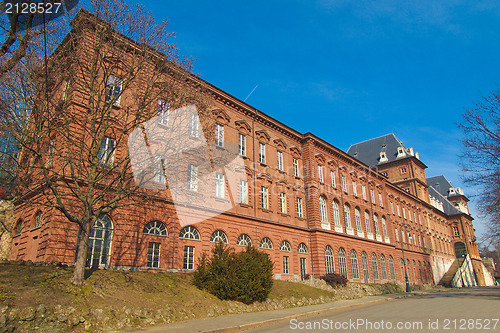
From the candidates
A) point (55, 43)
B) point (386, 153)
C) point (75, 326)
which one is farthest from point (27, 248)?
point (386, 153)

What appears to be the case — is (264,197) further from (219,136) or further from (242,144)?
(219,136)

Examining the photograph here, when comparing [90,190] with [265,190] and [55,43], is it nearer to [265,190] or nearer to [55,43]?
[55,43]

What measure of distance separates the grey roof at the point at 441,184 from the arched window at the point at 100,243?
9339cm

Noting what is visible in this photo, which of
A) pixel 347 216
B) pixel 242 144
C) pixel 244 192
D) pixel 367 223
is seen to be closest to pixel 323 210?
pixel 347 216

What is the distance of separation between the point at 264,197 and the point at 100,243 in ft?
49.7

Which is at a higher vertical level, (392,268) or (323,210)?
(323,210)

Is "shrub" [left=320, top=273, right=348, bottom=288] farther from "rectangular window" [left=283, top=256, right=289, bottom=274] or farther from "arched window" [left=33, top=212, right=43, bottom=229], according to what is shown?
"arched window" [left=33, top=212, right=43, bottom=229]

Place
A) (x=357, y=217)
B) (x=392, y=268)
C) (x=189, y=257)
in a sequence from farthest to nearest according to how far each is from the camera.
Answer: (x=392, y=268)
(x=357, y=217)
(x=189, y=257)

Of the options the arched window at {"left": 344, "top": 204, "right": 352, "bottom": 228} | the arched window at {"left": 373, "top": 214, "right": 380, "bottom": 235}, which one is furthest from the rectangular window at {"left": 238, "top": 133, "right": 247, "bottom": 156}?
the arched window at {"left": 373, "top": 214, "right": 380, "bottom": 235}

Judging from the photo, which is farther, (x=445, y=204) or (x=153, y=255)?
(x=445, y=204)

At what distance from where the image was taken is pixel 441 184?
9256cm

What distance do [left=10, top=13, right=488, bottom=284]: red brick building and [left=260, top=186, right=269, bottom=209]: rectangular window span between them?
3.7 inches

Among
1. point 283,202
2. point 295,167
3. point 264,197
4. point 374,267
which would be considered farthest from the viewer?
point 374,267

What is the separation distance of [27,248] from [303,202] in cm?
2354
